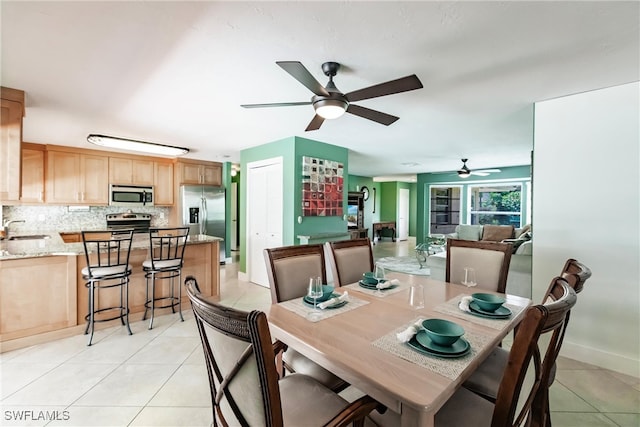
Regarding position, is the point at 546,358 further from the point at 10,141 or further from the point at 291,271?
the point at 10,141

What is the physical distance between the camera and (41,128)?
359 cm

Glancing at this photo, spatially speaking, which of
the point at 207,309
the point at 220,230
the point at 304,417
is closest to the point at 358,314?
the point at 304,417

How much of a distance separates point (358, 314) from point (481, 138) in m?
3.86

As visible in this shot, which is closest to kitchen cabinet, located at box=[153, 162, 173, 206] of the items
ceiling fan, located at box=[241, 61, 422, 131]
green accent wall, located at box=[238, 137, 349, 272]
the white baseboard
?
green accent wall, located at box=[238, 137, 349, 272]

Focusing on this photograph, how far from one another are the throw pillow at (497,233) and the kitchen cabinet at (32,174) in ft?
28.5

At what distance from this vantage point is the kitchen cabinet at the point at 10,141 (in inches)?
95.6

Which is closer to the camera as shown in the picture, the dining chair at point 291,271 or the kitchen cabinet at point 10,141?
the dining chair at point 291,271

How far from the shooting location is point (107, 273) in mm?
2680

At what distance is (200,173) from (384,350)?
577cm

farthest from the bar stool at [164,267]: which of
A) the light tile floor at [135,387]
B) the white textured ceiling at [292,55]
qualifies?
the white textured ceiling at [292,55]

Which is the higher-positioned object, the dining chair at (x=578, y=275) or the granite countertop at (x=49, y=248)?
the dining chair at (x=578, y=275)

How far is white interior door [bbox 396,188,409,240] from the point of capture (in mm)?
11156

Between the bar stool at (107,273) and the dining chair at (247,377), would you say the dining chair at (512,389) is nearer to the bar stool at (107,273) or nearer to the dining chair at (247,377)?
the dining chair at (247,377)

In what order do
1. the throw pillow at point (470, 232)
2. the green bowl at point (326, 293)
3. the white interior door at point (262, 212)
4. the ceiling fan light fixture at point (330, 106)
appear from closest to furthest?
the green bowl at point (326, 293), the ceiling fan light fixture at point (330, 106), the white interior door at point (262, 212), the throw pillow at point (470, 232)
